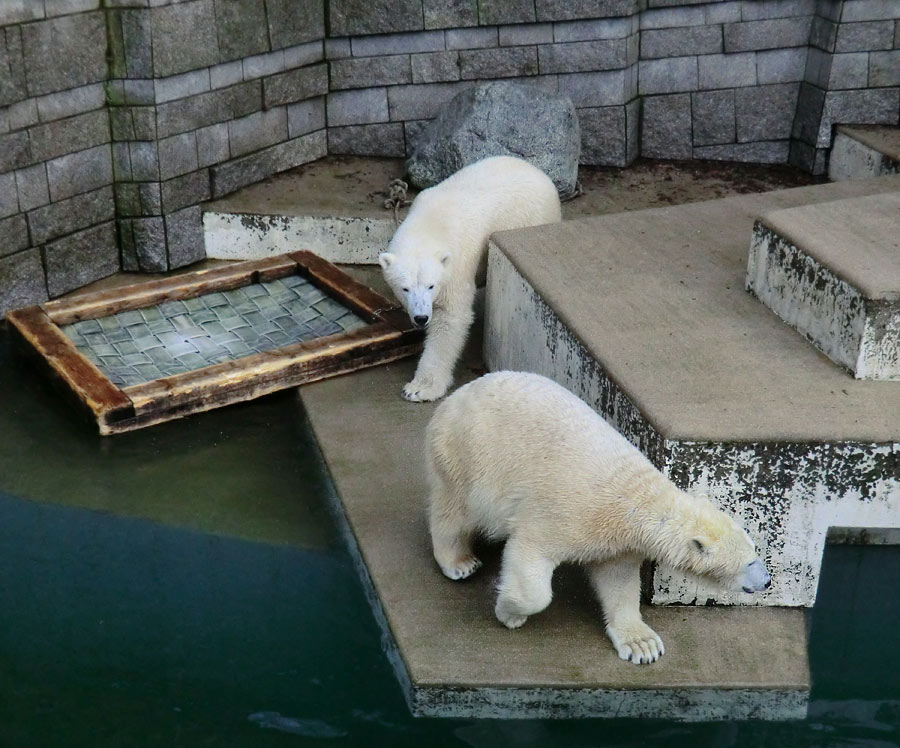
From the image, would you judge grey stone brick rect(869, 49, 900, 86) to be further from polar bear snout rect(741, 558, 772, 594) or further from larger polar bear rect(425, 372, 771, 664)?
polar bear snout rect(741, 558, 772, 594)

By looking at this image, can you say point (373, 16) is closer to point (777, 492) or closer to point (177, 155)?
point (177, 155)

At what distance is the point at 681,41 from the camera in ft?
23.8

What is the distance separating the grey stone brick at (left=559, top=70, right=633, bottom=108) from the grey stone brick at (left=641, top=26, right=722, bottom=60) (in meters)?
0.30

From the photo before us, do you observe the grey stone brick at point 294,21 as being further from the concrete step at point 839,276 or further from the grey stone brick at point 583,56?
the concrete step at point 839,276

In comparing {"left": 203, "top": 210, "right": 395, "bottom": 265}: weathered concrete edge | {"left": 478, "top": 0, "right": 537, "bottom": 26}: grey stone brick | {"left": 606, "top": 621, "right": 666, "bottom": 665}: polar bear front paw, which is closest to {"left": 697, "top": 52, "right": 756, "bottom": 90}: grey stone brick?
{"left": 478, "top": 0, "right": 537, "bottom": 26}: grey stone brick

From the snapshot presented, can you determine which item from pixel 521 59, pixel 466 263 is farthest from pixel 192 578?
pixel 521 59

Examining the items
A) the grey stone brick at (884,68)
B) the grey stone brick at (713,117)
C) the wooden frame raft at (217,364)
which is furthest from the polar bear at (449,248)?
the grey stone brick at (884,68)

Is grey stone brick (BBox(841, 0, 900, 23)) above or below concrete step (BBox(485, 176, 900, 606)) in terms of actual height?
above

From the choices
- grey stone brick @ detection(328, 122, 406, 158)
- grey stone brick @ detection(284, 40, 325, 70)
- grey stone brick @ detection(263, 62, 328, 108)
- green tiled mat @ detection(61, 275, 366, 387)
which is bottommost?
green tiled mat @ detection(61, 275, 366, 387)

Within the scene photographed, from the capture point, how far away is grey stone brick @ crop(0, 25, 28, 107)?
5.50 metres

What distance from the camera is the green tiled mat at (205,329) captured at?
17.5 feet

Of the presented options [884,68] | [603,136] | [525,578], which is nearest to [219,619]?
[525,578]

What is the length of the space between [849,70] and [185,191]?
411 cm

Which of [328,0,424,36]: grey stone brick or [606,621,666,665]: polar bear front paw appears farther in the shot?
[328,0,424,36]: grey stone brick
